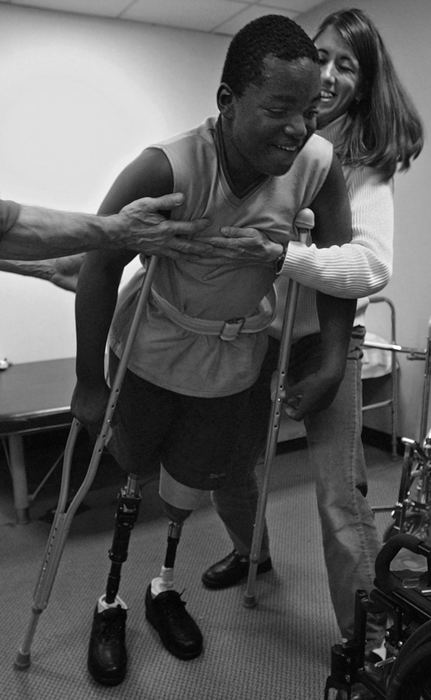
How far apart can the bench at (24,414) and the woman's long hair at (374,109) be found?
1.61 metres

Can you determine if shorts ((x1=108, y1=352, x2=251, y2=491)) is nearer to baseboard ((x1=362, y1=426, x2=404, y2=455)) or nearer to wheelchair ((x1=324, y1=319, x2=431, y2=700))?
wheelchair ((x1=324, y1=319, x2=431, y2=700))

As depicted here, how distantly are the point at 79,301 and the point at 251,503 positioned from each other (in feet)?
3.14

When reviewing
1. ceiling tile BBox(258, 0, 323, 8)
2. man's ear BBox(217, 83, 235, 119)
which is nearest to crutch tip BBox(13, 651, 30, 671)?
man's ear BBox(217, 83, 235, 119)

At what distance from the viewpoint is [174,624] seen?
1.91m

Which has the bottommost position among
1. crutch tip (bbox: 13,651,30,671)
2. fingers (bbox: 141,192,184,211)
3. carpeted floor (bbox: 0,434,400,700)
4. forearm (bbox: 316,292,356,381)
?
carpeted floor (bbox: 0,434,400,700)

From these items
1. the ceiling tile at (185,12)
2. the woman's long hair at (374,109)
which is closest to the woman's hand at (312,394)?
the woman's long hair at (374,109)

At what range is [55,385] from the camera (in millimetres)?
3125

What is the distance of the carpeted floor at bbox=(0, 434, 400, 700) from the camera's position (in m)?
1.74

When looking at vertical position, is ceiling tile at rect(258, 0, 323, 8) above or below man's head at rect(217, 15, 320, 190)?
above

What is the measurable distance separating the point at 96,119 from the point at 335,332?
110 inches

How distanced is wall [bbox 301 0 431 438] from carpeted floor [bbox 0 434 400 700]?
→ 0.84m

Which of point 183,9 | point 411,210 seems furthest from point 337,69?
point 183,9

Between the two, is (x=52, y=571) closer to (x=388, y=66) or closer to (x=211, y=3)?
(x=388, y=66)

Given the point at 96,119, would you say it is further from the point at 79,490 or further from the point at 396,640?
the point at 396,640
